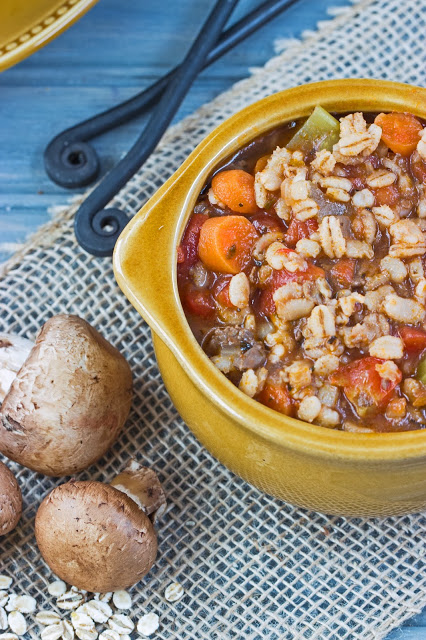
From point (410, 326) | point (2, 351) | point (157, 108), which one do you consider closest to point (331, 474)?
point (410, 326)

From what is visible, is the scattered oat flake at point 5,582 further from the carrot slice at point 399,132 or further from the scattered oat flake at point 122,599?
the carrot slice at point 399,132

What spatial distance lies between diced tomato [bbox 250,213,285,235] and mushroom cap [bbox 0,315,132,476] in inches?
23.7

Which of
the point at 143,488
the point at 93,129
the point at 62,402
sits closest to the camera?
the point at 62,402

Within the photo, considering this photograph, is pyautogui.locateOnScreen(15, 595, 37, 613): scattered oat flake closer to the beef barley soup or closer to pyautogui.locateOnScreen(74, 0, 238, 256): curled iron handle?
the beef barley soup

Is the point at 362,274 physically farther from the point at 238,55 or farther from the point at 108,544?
the point at 238,55

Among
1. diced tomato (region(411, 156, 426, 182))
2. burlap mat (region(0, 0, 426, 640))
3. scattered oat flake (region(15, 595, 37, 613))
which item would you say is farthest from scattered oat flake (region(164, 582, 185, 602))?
diced tomato (region(411, 156, 426, 182))

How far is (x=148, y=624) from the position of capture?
8.24 ft

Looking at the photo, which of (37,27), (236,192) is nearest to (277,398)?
(236,192)

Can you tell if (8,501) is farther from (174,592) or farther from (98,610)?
(174,592)

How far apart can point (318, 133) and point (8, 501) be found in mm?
1321

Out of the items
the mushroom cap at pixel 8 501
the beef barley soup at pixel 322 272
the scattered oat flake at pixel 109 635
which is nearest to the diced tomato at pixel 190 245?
the beef barley soup at pixel 322 272

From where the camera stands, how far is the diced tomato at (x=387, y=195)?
7.48 feet

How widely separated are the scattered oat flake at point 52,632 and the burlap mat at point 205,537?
8cm

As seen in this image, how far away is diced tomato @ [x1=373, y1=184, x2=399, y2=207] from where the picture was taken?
2279 millimetres
